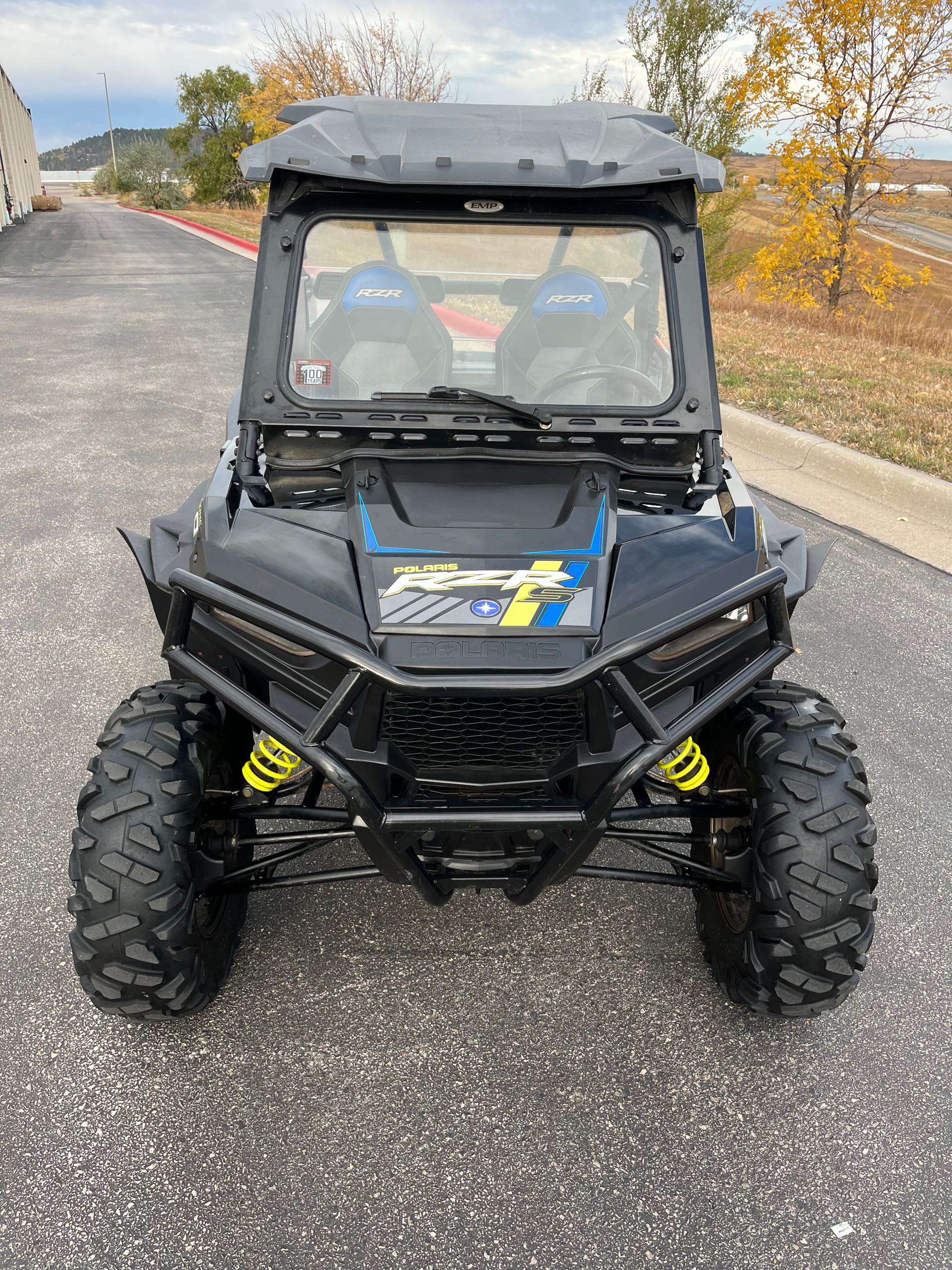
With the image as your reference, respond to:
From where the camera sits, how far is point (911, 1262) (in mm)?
1983

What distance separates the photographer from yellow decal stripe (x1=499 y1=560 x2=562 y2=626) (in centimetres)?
206

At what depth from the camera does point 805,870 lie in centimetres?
227

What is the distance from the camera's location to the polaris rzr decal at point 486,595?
6.79 ft

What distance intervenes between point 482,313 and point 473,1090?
2.08 metres

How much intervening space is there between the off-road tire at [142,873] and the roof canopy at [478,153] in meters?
1.49

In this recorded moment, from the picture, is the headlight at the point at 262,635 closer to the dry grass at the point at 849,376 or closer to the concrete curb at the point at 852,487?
the dry grass at the point at 849,376

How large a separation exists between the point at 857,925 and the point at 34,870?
236 cm

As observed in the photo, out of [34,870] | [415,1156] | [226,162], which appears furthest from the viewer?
[226,162]

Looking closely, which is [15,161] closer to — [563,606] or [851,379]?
[851,379]

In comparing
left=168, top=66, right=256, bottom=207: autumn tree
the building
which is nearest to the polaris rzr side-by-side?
the building

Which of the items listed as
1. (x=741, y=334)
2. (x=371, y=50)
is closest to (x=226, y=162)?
(x=371, y=50)

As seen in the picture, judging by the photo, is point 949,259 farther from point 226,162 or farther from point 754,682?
point 754,682

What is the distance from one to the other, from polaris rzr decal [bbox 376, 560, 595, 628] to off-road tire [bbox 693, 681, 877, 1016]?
667mm

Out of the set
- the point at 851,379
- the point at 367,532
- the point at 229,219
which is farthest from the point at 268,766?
the point at 229,219
